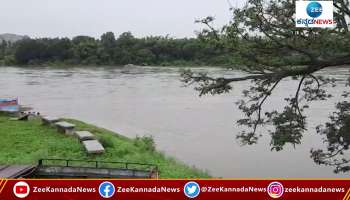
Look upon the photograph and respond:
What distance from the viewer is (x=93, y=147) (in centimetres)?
1323

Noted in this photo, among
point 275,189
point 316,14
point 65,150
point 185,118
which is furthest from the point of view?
point 185,118

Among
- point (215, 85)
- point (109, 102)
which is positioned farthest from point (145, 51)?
point (215, 85)

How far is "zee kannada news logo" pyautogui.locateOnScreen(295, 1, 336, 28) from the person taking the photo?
27.5 ft

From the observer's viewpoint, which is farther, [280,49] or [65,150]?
[65,150]

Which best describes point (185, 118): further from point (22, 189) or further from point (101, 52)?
point (101, 52)

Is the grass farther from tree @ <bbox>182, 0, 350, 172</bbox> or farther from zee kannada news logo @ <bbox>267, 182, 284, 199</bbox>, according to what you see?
zee kannada news logo @ <bbox>267, 182, 284, 199</bbox>

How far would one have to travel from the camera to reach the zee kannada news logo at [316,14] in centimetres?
839

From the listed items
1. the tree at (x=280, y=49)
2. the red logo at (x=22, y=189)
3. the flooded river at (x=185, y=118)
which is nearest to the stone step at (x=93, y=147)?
the flooded river at (x=185, y=118)

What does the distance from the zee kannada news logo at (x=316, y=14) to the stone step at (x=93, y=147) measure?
656cm

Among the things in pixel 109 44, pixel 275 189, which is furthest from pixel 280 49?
pixel 109 44

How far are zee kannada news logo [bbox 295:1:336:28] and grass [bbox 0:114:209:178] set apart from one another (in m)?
4.96

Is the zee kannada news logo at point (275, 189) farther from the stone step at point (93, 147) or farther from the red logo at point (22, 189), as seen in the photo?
the stone step at point (93, 147)

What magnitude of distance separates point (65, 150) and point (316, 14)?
25.2ft

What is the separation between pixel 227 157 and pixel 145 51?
7812cm
